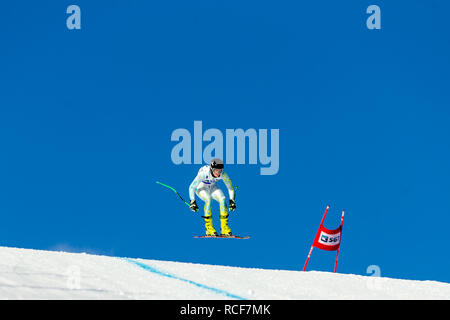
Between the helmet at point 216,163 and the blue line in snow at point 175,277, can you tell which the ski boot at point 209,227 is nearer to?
the helmet at point 216,163

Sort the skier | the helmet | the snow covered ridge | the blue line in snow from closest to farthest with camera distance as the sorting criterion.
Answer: the snow covered ridge
the blue line in snow
the helmet
the skier

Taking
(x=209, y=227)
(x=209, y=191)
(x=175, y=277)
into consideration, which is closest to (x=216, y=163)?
(x=209, y=191)

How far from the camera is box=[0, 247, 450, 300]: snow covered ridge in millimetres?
6469

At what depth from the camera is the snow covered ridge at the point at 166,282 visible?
647 cm

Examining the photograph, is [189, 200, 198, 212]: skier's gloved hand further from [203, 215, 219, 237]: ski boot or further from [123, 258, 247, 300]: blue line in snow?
[123, 258, 247, 300]: blue line in snow

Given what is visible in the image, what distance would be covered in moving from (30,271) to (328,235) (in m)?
6.99

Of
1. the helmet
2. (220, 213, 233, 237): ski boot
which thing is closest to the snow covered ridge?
(220, 213, 233, 237): ski boot

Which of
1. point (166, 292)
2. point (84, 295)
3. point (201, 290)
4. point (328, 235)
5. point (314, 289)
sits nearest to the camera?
point (84, 295)

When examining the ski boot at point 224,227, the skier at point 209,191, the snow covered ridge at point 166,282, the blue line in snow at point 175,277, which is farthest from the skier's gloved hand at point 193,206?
the blue line in snow at point 175,277

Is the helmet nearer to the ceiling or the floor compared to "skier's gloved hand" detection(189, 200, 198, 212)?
nearer to the ceiling

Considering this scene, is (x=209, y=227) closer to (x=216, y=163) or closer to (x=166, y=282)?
(x=216, y=163)
